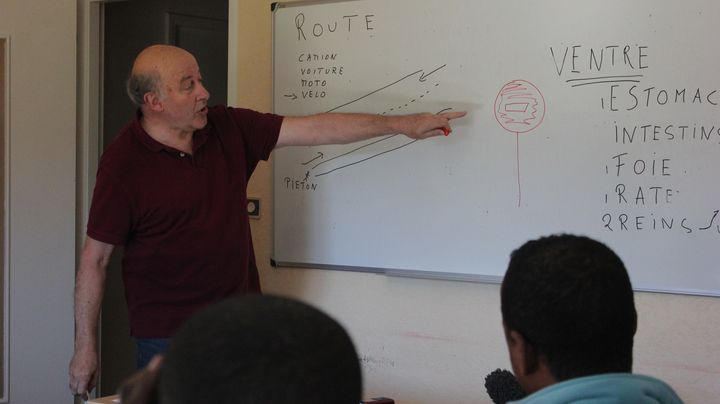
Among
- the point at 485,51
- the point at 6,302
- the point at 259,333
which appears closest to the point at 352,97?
the point at 485,51

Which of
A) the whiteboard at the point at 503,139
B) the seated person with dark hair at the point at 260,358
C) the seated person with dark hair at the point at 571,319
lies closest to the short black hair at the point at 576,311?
the seated person with dark hair at the point at 571,319

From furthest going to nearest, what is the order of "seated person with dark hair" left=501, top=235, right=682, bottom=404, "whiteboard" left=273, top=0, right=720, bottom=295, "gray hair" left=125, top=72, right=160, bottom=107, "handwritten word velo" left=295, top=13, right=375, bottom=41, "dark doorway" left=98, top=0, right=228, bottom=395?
"dark doorway" left=98, top=0, right=228, bottom=395 < "handwritten word velo" left=295, top=13, right=375, bottom=41 < "gray hair" left=125, top=72, right=160, bottom=107 < "whiteboard" left=273, top=0, right=720, bottom=295 < "seated person with dark hair" left=501, top=235, right=682, bottom=404

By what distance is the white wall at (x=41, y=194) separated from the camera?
3.42 meters

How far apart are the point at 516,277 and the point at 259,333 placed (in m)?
0.67

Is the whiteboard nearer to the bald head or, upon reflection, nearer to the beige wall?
the beige wall

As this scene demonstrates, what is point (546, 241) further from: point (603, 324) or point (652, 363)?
point (652, 363)

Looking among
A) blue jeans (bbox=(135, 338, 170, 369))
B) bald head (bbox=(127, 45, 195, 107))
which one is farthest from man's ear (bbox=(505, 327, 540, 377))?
bald head (bbox=(127, 45, 195, 107))

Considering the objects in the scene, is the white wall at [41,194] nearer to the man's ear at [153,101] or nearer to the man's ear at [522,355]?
the man's ear at [153,101]

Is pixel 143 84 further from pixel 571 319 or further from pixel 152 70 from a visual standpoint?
pixel 571 319

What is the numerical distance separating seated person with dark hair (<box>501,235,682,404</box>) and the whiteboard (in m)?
1.31

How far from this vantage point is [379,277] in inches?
117

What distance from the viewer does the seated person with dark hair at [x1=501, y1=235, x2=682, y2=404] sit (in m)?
1.22

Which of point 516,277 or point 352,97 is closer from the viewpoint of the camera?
point 516,277

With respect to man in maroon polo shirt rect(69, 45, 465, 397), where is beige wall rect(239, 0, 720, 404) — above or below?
below
